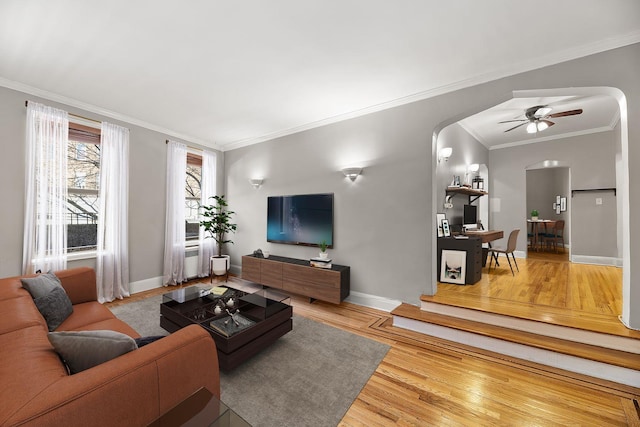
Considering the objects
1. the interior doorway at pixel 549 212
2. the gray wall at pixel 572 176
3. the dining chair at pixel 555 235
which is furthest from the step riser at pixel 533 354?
the dining chair at pixel 555 235

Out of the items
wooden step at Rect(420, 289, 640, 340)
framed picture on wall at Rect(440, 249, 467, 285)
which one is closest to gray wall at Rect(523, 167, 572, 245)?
framed picture on wall at Rect(440, 249, 467, 285)

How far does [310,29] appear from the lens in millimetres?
2059

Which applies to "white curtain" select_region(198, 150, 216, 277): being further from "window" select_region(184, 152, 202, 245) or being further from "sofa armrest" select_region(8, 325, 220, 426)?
"sofa armrest" select_region(8, 325, 220, 426)

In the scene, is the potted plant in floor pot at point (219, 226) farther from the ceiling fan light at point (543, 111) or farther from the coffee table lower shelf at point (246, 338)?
the ceiling fan light at point (543, 111)

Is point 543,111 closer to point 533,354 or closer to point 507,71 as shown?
point 507,71

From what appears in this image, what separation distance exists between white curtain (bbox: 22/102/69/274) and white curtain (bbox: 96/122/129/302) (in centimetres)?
39

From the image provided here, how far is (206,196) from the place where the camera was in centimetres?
508

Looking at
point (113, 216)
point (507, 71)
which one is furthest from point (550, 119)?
point (113, 216)

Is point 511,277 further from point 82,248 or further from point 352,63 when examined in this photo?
point 82,248

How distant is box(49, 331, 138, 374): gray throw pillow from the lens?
1117 mm

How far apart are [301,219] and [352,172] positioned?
1232mm

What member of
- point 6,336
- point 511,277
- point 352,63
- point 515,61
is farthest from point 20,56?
point 511,277

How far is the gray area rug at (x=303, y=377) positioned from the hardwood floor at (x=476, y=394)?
0.40ft

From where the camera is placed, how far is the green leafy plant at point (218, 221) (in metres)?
4.82
